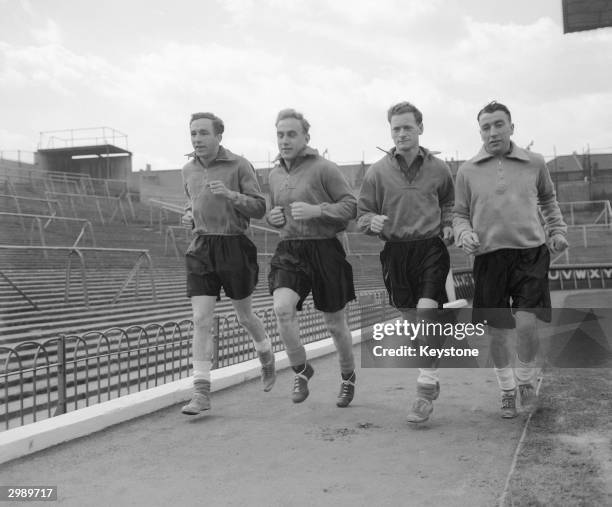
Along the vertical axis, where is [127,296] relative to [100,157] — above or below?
below

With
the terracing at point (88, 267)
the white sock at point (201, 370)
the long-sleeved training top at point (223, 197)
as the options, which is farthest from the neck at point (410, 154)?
the terracing at point (88, 267)

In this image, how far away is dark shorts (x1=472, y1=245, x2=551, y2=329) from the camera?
13.6 feet

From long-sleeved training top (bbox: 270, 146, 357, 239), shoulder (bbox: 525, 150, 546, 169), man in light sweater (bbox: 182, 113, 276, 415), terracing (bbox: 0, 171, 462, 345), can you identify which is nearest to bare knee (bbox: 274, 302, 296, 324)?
man in light sweater (bbox: 182, 113, 276, 415)

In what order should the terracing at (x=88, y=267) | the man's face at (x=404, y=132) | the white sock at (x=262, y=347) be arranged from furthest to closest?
the terracing at (x=88, y=267) → the white sock at (x=262, y=347) → the man's face at (x=404, y=132)

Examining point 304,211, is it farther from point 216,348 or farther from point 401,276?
point 216,348

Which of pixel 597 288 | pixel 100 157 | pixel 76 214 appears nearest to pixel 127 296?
pixel 76 214

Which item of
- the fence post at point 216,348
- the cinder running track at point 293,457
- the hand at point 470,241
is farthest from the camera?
the fence post at point 216,348

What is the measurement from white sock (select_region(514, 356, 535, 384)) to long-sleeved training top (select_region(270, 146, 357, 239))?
4.74 feet

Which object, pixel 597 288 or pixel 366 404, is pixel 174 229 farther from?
pixel 366 404

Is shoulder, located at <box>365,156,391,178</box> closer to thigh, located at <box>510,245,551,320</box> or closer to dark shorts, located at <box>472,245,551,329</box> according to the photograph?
dark shorts, located at <box>472,245,551,329</box>

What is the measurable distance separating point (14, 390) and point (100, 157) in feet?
123

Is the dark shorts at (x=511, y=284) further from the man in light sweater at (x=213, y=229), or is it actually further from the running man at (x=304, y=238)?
the man in light sweater at (x=213, y=229)

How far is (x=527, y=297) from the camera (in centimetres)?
412

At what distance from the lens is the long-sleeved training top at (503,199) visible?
4156 mm
